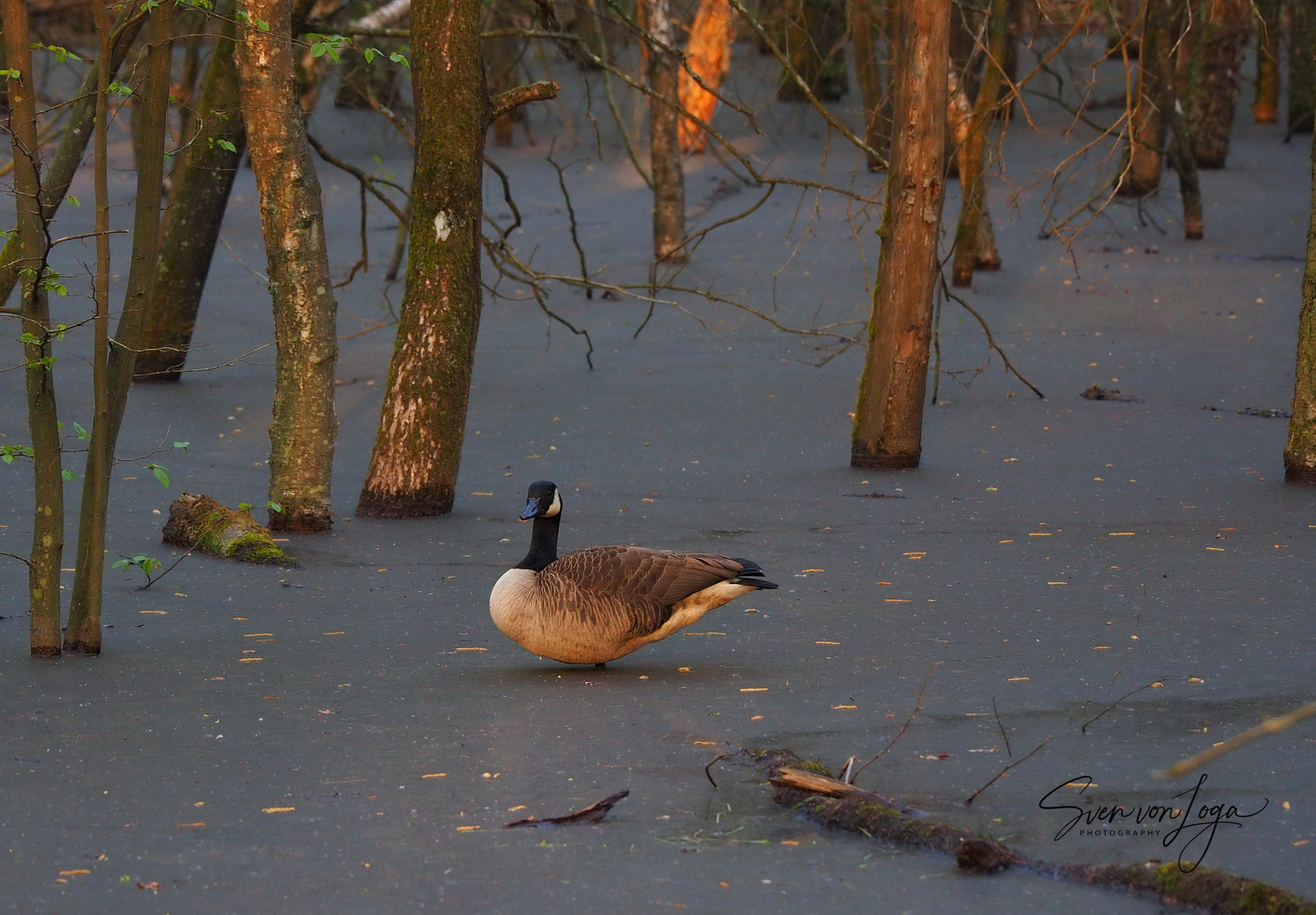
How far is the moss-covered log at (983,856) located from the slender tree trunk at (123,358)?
3.28m

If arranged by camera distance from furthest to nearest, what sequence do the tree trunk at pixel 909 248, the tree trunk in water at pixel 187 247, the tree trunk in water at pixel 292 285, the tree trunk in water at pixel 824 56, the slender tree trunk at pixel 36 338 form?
1. the tree trunk in water at pixel 824 56
2. the tree trunk in water at pixel 187 247
3. the tree trunk at pixel 909 248
4. the tree trunk in water at pixel 292 285
5. the slender tree trunk at pixel 36 338

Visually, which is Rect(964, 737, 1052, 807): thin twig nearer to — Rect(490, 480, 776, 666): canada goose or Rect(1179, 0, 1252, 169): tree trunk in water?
Rect(490, 480, 776, 666): canada goose

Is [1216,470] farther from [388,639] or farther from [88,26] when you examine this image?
[88,26]

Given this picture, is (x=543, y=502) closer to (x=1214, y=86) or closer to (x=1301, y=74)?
(x=1214, y=86)

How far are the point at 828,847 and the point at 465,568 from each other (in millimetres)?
4932

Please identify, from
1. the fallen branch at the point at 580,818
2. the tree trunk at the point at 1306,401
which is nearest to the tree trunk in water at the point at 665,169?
the tree trunk at the point at 1306,401

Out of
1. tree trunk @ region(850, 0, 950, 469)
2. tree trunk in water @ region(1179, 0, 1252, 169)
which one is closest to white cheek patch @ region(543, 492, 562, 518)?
tree trunk @ region(850, 0, 950, 469)

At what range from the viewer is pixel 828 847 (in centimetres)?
450

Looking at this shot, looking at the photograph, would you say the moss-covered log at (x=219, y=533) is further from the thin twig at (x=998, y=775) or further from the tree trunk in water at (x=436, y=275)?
the thin twig at (x=998, y=775)

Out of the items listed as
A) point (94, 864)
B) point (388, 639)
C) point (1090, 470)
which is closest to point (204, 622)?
point (388, 639)

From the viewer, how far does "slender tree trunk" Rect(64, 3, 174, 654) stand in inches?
262

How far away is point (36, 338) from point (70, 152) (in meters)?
2.98

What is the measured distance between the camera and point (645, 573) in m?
6.38

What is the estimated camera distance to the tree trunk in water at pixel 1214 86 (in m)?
25.9
